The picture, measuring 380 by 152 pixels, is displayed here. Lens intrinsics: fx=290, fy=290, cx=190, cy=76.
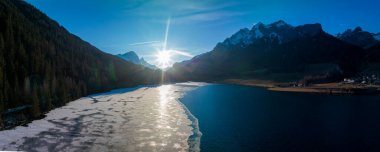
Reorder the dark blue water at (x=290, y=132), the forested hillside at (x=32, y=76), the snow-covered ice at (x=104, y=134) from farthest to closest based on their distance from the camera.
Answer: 1. the forested hillside at (x=32, y=76)
2. the dark blue water at (x=290, y=132)
3. the snow-covered ice at (x=104, y=134)

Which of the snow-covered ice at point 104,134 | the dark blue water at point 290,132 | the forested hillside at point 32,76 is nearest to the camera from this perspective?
the snow-covered ice at point 104,134

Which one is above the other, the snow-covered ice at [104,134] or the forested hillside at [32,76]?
the forested hillside at [32,76]

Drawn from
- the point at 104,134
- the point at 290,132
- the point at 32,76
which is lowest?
the point at 104,134

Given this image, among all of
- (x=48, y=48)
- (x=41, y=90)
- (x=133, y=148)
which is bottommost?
(x=133, y=148)

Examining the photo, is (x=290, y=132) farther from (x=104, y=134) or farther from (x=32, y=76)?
A: (x=32, y=76)

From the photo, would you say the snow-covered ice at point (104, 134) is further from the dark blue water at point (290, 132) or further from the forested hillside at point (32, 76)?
the forested hillside at point (32, 76)

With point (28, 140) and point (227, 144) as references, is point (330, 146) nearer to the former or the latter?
point (227, 144)

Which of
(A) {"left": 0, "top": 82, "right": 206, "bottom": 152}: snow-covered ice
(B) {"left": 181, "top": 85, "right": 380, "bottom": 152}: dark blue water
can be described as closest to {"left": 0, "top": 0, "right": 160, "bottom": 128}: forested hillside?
(A) {"left": 0, "top": 82, "right": 206, "bottom": 152}: snow-covered ice

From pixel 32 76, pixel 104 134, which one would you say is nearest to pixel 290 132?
pixel 104 134

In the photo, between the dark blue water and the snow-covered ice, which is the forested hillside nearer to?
the snow-covered ice

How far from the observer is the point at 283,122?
50.8 metres

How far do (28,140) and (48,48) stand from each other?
9779 cm

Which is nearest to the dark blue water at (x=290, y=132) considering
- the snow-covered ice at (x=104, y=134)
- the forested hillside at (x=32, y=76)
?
the snow-covered ice at (x=104, y=134)

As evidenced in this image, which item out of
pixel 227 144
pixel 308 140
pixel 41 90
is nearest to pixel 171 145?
pixel 227 144
